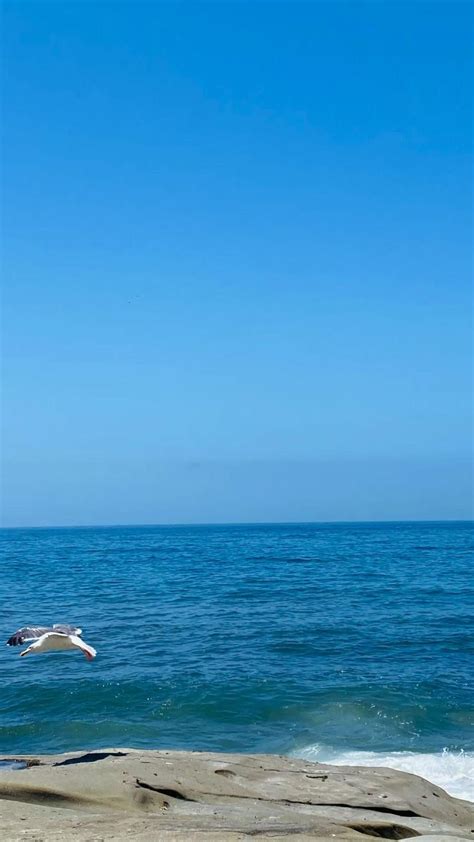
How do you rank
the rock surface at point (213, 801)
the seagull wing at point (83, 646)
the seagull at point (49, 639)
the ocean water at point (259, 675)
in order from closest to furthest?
1. the rock surface at point (213, 801)
2. the seagull wing at point (83, 646)
3. the seagull at point (49, 639)
4. the ocean water at point (259, 675)

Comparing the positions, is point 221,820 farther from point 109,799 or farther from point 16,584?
point 16,584

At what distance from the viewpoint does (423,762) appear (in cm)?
1445

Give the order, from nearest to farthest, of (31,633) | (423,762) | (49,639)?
(49,639) < (31,633) < (423,762)

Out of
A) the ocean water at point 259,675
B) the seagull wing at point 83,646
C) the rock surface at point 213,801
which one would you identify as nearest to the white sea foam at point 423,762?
the ocean water at point 259,675

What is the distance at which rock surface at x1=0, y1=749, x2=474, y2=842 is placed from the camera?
7.31m

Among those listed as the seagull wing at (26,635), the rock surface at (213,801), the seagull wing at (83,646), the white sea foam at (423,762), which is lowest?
the white sea foam at (423,762)

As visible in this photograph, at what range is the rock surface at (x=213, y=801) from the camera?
24.0ft

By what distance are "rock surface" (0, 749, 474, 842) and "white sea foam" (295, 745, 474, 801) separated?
2588mm

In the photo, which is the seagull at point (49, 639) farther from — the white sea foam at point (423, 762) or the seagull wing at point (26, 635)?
the white sea foam at point (423, 762)

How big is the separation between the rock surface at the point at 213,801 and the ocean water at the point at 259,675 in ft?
11.7

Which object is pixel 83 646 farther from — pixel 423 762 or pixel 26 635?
pixel 423 762

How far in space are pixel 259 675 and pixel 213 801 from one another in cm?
1119

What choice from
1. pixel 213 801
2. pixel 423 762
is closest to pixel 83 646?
pixel 213 801

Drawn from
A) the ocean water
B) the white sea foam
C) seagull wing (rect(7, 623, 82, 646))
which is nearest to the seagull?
seagull wing (rect(7, 623, 82, 646))
